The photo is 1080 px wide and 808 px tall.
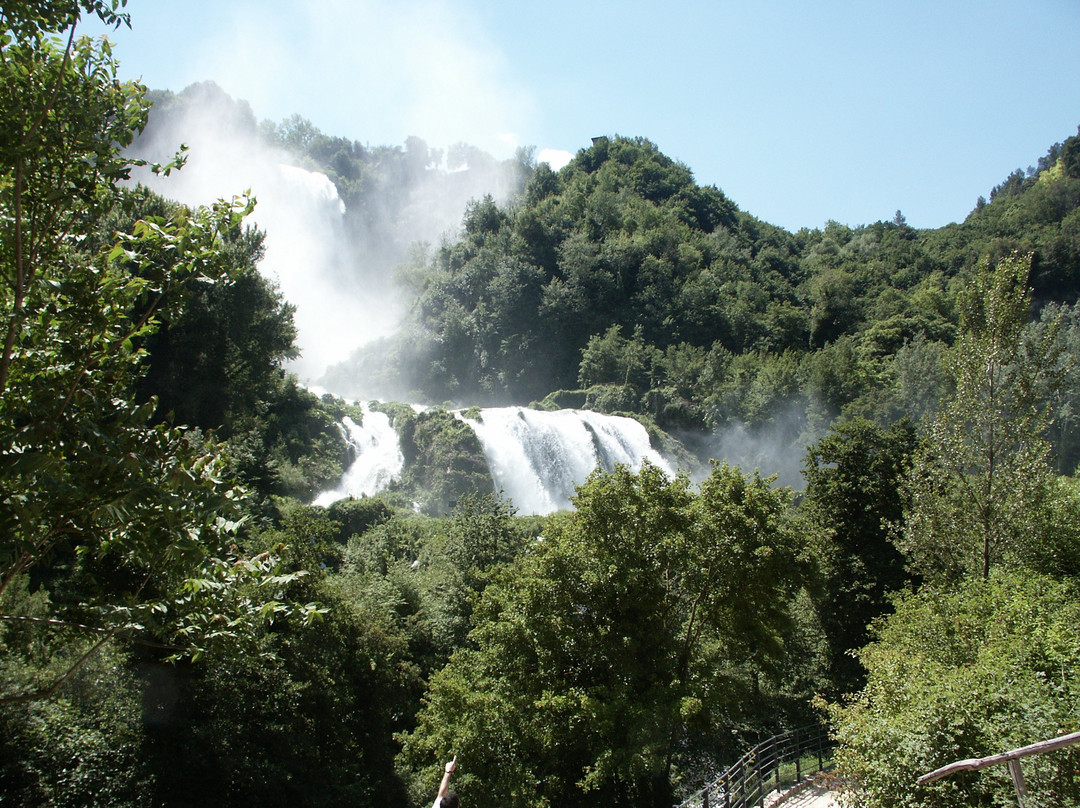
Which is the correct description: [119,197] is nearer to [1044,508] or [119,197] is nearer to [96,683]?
[96,683]

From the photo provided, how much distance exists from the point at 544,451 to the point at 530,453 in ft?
2.83

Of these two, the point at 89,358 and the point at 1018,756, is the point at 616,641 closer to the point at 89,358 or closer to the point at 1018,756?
the point at 1018,756

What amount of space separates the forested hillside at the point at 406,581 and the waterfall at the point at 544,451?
9190 mm

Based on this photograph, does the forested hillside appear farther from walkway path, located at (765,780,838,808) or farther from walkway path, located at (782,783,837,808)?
walkway path, located at (782,783,837,808)

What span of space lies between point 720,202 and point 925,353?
4724 centimetres

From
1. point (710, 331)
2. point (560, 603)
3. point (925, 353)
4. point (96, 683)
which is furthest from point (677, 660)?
point (710, 331)

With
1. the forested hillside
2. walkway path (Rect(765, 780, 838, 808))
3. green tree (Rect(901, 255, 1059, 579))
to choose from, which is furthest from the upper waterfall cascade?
walkway path (Rect(765, 780, 838, 808))

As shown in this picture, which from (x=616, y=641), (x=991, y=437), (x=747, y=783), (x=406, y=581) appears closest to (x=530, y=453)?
(x=406, y=581)

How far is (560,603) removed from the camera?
12.8 m

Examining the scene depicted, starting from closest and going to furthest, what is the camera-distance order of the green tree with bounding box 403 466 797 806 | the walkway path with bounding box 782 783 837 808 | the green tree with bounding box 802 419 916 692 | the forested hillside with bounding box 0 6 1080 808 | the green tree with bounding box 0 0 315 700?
the green tree with bounding box 0 0 315 700, the forested hillside with bounding box 0 6 1080 808, the walkway path with bounding box 782 783 837 808, the green tree with bounding box 403 466 797 806, the green tree with bounding box 802 419 916 692

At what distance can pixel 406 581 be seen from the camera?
2067 cm

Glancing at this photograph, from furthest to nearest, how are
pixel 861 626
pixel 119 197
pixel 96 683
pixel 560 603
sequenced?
1. pixel 861 626
2. pixel 560 603
3. pixel 96 683
4. pixel 119 197

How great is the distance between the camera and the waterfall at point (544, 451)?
40.0 metres

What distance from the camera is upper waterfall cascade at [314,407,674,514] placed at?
3997cm
